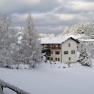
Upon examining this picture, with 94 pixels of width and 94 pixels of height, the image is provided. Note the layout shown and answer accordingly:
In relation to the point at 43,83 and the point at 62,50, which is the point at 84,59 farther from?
the point at 43,83

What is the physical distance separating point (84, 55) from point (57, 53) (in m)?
10.4

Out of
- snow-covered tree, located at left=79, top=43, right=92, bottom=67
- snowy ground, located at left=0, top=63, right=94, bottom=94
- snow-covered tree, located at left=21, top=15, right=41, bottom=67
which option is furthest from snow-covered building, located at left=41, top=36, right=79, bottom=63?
snowy ground, located at left=0, top=63, right=94, bottom=94

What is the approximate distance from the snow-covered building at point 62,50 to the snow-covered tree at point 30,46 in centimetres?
2236

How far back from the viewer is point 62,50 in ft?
284

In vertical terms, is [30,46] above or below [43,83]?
above

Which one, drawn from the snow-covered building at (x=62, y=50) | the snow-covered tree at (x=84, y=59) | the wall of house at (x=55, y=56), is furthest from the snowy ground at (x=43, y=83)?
the wall of house at (x=55, y=56)

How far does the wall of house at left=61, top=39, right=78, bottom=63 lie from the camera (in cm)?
8649

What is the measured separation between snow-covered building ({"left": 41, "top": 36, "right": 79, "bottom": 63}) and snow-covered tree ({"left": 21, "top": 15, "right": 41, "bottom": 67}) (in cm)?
2236

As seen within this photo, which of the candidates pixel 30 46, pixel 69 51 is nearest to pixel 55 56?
pixel 69 51

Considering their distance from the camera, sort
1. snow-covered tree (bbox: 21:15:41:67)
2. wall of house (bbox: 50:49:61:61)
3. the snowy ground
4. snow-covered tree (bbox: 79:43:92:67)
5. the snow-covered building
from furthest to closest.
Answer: wall of house (bbox: 50:49:61:61) → the snow-covered building → snow-covered tree (bbox: 79:43:92:67) → snow-covered tree (bbox: 21:15:41:67) → the snowy ground

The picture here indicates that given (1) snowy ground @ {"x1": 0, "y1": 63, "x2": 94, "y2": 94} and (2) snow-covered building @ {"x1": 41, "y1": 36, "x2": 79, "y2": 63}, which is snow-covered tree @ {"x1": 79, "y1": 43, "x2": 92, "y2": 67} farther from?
(1) snowy ground @ {"x1": 0, "y1": 63, "x2": 94, "y2": 94}

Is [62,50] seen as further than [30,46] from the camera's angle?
Yes

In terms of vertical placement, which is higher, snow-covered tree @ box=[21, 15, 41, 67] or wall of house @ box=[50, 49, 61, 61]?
snow-covered tree @ box=[21, 15, 41, 67]

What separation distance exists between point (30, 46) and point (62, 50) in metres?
25.0
